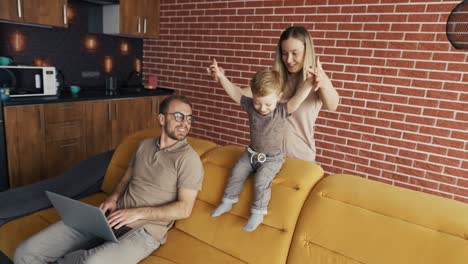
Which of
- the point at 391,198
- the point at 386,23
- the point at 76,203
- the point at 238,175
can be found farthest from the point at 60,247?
the point at 386,23

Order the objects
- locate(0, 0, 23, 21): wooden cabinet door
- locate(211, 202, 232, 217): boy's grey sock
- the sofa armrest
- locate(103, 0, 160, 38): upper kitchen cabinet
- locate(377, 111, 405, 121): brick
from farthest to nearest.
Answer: locate(103, 0, 160, 38): upper kitchen cabinet → locate(0, 0, 23, 21): wooden cabinet door → locate(377, 111, 405, 121): brick → the sofa armrest → locate(211, 202, 232, 217): boy's grey sock

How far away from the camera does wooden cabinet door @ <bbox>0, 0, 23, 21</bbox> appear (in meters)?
2.91

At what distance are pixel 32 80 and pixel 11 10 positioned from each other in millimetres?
691

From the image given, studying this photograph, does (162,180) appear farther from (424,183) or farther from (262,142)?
(424,183)

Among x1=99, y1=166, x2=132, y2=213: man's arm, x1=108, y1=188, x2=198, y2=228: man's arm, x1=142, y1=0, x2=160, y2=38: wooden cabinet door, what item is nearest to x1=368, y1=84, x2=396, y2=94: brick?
x1=108, y1=188, x2=198, y2=228: man's arm

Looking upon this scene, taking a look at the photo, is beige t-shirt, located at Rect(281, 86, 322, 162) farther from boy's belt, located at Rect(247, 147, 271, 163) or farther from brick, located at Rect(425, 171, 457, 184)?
brick, located at Rect(425, 171, 457, 184)

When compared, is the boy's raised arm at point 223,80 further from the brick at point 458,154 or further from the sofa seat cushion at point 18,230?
the brick at point 458,154

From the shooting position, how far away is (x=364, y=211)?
1.42m

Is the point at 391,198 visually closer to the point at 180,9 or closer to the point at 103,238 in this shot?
the point at 103,238

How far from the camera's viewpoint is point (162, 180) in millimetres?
1717

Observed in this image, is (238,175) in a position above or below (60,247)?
above

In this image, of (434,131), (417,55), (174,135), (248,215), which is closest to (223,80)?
(174,135)

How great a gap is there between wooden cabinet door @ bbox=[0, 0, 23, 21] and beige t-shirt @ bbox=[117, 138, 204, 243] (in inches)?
86.6

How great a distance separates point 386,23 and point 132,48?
10.2ft
